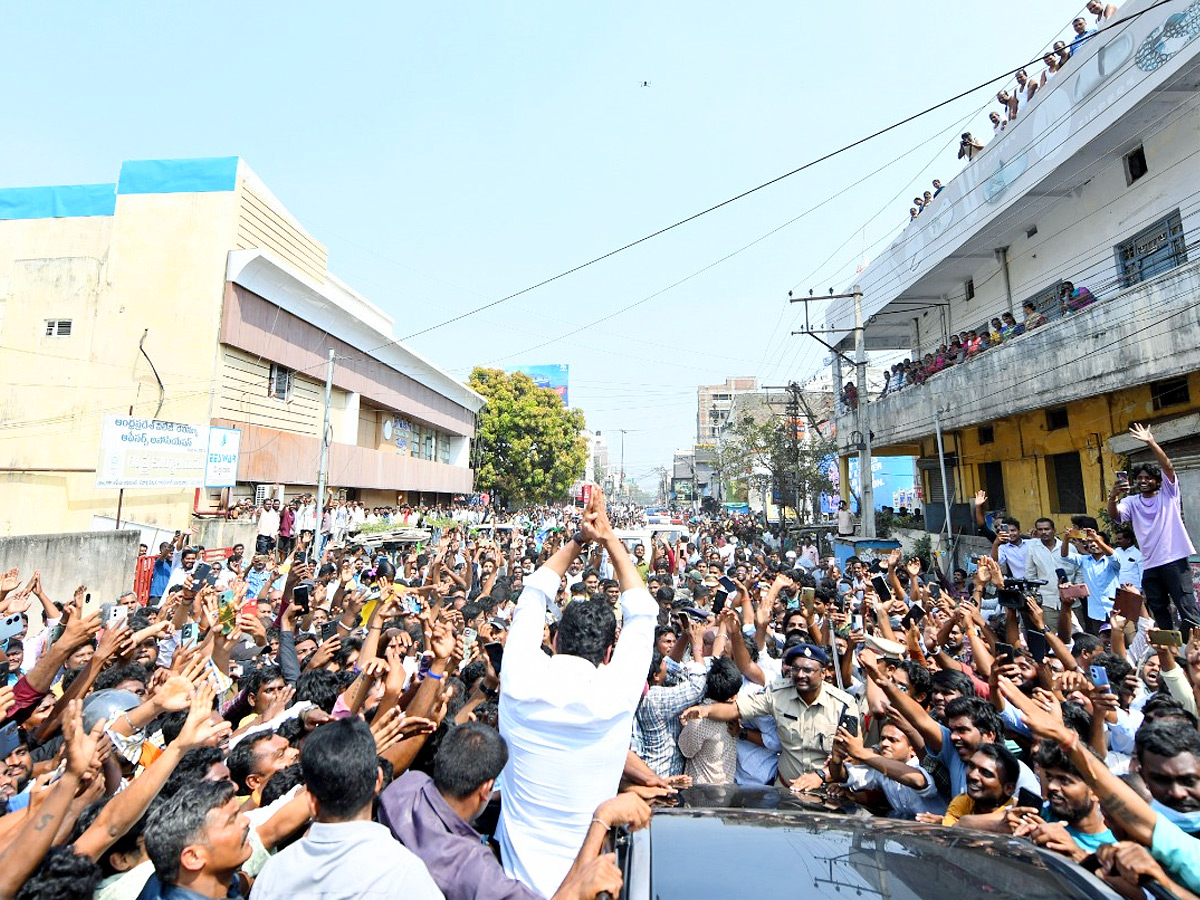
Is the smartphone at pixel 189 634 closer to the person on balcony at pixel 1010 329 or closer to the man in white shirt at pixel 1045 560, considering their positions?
the man in white shirt at pixel 1045 560

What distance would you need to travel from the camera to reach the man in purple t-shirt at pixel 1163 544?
606 cm

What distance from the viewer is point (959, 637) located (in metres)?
5.73

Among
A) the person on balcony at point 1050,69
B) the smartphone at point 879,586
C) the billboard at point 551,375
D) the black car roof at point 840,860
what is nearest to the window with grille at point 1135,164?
the person on balcony at point 1050,69

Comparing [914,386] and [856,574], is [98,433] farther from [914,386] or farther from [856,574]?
[914,386]

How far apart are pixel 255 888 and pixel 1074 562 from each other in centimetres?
853

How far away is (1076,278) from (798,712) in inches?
561

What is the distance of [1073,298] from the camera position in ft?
37.9

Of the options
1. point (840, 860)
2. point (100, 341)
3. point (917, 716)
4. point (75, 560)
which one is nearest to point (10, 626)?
point (75, 560)

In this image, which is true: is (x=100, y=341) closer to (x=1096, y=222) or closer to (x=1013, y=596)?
(x=1013, y=596)

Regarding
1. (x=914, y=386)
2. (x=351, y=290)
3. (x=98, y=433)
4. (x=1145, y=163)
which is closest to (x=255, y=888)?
(x=1145, y=163)

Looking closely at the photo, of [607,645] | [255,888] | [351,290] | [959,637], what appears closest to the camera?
[255,888]

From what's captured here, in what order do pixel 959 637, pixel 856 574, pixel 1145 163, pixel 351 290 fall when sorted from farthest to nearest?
pixel 351 290 → pixel 1145 163 → pixel 856 574 → pixel 959 637

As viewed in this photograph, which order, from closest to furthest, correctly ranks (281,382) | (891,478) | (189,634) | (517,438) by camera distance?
(189,634), (281,382), (891,478), (517,438)

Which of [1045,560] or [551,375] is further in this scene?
[551,375]
